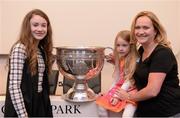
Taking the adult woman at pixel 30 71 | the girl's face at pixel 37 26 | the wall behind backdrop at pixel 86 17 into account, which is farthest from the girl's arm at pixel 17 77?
the wall behind backdrop at pixel 86 17

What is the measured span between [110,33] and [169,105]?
1.46 metres

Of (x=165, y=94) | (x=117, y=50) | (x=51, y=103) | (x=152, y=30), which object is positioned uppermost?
(x=152, y=30)

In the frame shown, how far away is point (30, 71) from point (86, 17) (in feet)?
4.74

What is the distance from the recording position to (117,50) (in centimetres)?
171

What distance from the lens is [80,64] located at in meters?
1.48

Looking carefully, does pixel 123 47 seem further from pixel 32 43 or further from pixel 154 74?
pixel 32 43

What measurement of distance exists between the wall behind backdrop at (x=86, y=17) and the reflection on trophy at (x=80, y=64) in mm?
1236

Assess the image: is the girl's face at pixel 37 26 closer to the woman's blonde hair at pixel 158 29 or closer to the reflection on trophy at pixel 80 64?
the reflection on trophy at pixel 80 64

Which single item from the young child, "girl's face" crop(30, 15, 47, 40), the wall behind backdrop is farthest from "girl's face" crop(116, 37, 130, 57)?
the wall behind backdrop

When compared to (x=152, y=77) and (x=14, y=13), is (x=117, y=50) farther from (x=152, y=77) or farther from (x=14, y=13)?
(x=14, y=13)

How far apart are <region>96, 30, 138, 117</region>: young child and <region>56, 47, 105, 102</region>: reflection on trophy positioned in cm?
10

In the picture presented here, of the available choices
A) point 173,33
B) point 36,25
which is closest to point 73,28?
point 173,33

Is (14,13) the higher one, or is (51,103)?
(14,13)

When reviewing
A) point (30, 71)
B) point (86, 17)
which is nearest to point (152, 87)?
point (30, 71)
